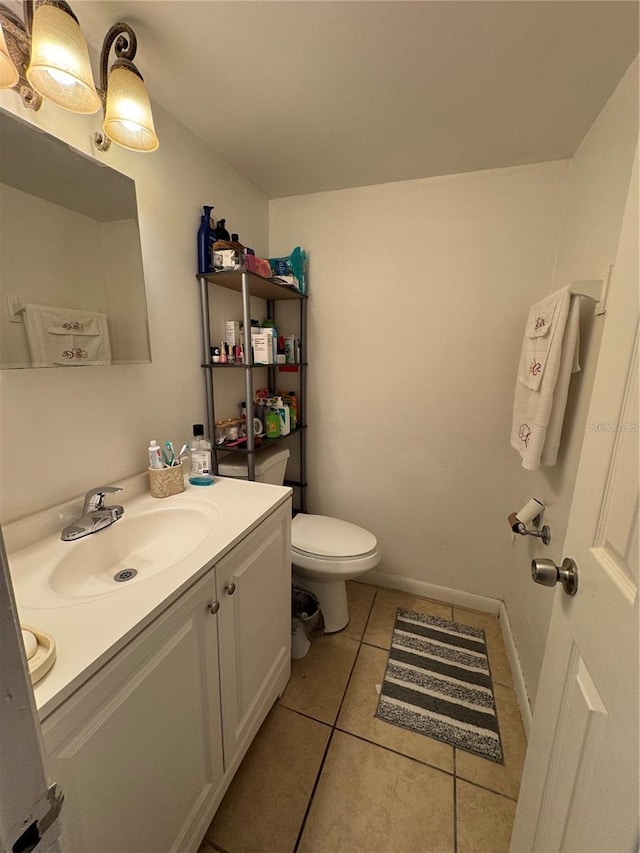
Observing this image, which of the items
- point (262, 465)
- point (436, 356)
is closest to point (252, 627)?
point (262, 465)

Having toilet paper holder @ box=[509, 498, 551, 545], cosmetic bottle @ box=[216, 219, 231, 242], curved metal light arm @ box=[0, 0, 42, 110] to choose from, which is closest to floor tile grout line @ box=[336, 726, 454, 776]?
toilet paper holder @ box=[509, 498, 551, 545]

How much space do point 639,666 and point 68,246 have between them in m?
1.43

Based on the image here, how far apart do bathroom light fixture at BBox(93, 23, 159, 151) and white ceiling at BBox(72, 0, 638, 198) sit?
0.05 meters

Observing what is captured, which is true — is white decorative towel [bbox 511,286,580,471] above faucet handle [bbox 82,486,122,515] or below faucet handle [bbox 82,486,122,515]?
above

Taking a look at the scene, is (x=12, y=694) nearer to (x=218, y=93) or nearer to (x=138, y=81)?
(x=138, y=81)

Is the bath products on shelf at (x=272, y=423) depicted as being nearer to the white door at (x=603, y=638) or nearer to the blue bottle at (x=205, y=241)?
the blue bottle at (x=205, y=241)

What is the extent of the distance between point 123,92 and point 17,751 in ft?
4.32

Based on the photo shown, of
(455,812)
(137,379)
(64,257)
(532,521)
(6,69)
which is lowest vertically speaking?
(455,812)

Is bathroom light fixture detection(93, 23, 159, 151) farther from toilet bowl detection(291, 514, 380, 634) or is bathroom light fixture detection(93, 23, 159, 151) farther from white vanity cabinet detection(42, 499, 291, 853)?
Answer: toilet bowl detection(291, 514, 380, 634)

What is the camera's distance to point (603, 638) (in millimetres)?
515

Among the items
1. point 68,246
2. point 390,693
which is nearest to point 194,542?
point 68,246

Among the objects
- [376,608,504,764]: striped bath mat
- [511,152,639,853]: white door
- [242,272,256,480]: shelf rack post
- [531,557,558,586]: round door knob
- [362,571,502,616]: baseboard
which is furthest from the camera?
[362,571,502,616]: baseboard

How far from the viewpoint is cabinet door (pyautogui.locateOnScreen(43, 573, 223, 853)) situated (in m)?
0.55

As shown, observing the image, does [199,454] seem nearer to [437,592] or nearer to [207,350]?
[207,350]
